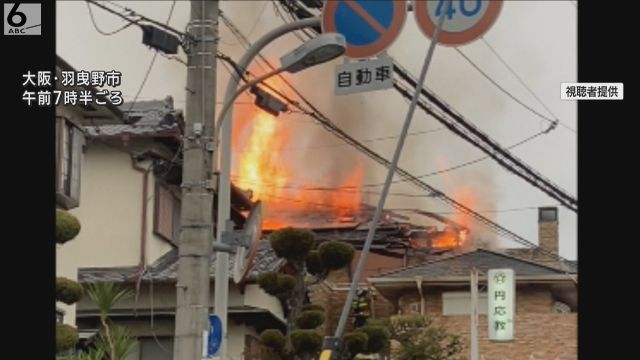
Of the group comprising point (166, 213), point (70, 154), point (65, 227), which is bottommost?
point (65, 227)

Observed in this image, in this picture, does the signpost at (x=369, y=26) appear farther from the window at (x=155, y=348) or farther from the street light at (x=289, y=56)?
the window at (x=155, y=348)

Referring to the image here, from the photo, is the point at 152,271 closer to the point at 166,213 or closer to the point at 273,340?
the point at 166,213

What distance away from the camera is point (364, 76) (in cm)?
1120

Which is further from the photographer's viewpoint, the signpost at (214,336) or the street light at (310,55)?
the signpost at (214,336)

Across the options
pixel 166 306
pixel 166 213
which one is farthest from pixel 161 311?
pixel 166 213

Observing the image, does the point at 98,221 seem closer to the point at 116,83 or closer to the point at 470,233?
the point at 116,83

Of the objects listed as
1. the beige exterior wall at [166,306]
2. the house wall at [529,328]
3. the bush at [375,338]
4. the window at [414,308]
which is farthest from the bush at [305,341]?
the window at [414,308]

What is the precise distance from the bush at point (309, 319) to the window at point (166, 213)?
6597 millimetres

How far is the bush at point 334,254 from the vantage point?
1689 cm

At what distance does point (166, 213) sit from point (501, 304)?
833 centimetres
